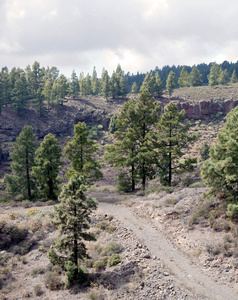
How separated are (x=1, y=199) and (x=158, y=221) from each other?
2351cm

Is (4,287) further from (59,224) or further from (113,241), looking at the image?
(113,241)

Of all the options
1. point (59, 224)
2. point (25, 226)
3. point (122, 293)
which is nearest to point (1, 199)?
point (25, 226)

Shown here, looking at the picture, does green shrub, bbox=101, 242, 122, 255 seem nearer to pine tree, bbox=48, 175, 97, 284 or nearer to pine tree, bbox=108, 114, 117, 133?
pine tree, bbox=48, 175, 97, 284

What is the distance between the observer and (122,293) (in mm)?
12133

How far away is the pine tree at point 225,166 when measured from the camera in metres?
14.9

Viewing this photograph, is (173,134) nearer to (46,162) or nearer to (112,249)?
(112,249)

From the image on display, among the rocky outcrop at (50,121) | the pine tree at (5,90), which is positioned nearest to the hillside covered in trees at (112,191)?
the rocky outcrop at (50,121)

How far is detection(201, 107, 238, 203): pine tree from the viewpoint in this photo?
1486 centimetres

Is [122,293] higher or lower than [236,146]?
lower

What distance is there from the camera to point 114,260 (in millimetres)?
14453

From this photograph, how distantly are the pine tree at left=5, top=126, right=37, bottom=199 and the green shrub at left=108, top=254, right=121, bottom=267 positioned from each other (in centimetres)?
1897

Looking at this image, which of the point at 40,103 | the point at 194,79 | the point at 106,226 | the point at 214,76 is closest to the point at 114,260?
the point at 106,226

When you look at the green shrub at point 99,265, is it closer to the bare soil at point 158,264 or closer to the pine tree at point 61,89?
the bare soil at point 158,264

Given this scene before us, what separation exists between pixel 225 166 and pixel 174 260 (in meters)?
6.92
